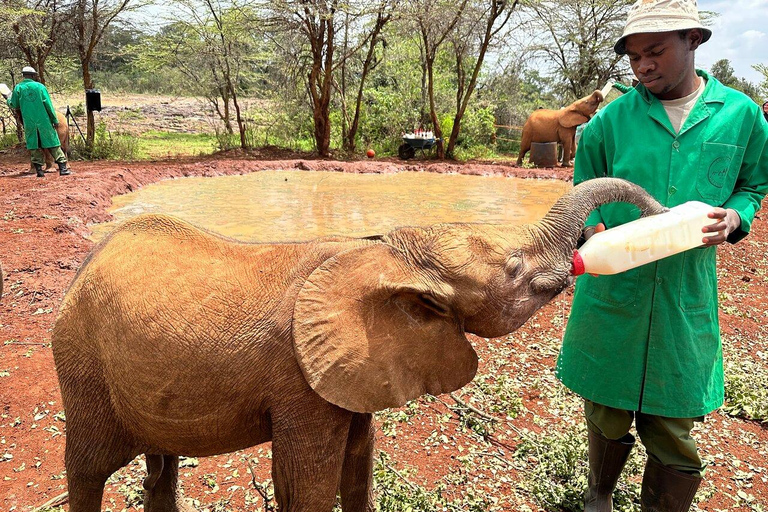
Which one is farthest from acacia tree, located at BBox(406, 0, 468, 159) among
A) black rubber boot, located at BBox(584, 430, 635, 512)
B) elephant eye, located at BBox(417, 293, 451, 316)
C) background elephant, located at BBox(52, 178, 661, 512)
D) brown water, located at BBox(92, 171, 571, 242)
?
elephant eye, located at BBox(417, 293, 451, 316)

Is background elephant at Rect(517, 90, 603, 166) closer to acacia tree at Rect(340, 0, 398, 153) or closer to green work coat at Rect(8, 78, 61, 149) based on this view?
acacia tree at Rect(340, 0, 398, 153)

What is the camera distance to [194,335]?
6.86 ft

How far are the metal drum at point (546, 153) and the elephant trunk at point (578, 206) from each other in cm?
1801

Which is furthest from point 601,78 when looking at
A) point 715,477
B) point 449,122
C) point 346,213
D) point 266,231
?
point 715,477

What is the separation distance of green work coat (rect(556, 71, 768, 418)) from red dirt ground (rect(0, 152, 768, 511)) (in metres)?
1.10

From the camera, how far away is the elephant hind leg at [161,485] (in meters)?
2.76

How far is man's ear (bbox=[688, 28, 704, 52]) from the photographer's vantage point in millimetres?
2387

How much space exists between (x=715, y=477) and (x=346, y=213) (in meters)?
9.01

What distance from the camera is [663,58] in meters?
2.38

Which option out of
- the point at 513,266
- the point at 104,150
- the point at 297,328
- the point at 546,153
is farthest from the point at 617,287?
the point at 104,150

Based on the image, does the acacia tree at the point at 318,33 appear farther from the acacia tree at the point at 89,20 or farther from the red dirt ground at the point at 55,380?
the red dirt ground at the point at 55,380

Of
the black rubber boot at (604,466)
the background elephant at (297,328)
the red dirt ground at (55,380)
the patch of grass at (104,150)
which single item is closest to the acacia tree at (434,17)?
the patch of grass at (104,150)

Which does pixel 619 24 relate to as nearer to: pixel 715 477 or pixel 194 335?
pixel 715 477

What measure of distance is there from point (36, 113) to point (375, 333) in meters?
14.1
